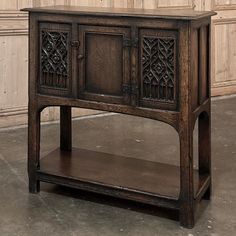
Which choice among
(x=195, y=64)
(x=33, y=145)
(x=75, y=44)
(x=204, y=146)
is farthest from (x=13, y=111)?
(x=195, y=64)

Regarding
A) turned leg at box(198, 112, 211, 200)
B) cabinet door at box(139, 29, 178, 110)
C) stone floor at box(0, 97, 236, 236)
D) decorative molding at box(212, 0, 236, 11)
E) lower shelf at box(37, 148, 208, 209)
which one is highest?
decorative molding at box(212, 0, 236, 11)

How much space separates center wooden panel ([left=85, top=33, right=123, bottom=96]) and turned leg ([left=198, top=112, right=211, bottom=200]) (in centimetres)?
55

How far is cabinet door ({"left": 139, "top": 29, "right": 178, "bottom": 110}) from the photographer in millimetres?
2486

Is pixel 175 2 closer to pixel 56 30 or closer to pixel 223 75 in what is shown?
pixel 223 75

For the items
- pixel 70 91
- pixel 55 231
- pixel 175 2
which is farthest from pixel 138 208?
pixel 175 2

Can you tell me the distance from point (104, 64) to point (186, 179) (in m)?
0.72

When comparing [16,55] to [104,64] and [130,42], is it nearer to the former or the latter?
[104,64]

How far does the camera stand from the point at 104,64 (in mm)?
2674

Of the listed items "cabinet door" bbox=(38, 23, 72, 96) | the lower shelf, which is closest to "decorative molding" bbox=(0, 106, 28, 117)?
the lower shelf

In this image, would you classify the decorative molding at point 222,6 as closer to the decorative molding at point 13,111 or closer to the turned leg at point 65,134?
the decorative molding at point 13,111

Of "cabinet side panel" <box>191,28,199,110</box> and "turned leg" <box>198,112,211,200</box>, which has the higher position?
"cabinet side panel" <box>191,28,199,110</box>

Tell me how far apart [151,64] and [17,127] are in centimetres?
237

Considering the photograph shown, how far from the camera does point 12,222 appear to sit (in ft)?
8.72

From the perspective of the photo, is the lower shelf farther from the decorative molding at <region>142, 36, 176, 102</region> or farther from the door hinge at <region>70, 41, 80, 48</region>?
the door hinge at <region>70, 41, 80, 48</region>
